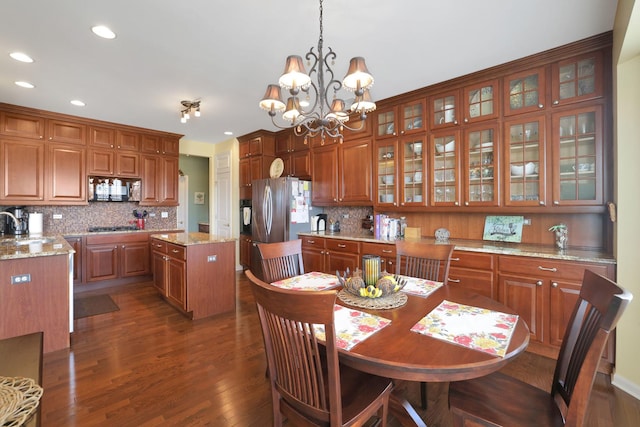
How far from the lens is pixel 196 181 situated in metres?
7.33

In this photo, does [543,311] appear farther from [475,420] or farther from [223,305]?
[223,305]

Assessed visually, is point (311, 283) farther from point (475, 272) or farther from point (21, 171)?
point (21, 171)

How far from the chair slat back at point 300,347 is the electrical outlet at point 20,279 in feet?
7.92

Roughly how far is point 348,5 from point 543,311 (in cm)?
279

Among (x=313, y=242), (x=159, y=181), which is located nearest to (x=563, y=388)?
(x=313, y=242)

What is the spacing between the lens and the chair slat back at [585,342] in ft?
2.92

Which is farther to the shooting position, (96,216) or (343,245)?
(96,216)

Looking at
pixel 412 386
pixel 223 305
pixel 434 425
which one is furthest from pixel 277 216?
pixel 434 425

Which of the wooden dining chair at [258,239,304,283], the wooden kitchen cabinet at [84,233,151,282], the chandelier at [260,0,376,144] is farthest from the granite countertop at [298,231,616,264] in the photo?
the wooden kitchen cabinet at [84,233,151,282]

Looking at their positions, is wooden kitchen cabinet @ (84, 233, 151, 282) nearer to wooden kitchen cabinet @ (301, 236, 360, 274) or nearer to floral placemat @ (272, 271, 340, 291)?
wooden kitchen cabinet @ (301, 236, 360, 274)

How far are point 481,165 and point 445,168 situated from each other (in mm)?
364

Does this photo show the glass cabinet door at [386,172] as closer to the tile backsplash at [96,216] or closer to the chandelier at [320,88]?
the chandelier at [320,88]

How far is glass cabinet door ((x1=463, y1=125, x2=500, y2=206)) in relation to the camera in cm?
281

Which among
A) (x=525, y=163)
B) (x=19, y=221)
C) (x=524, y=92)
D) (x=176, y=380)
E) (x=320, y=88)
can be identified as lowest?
(x=176, y=380)
